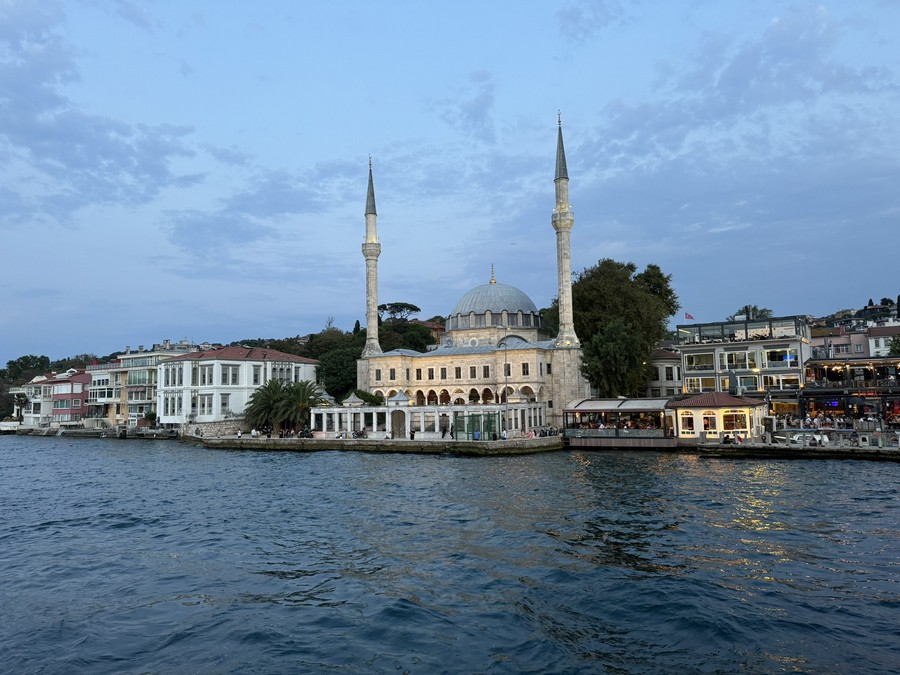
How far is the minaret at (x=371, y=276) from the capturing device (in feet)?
173

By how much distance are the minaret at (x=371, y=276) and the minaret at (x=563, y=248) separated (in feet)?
53.2

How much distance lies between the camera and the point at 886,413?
37.8 metres

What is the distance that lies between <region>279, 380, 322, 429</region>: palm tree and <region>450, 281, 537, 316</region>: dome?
17.7 m

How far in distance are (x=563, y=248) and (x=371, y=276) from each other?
17.3 meters

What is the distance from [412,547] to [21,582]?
753 centimetres

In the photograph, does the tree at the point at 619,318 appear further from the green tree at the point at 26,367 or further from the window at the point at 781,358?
the green tree at the point at 26,367

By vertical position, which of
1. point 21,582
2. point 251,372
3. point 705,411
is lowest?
point 21,582

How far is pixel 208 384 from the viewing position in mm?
50062

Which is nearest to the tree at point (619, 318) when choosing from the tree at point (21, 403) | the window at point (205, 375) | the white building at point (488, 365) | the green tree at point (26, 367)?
the white building at point (488, 365)

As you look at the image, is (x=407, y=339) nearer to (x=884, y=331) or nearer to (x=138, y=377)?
(x=138, y=377)

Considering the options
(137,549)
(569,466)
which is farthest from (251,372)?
(137,549)

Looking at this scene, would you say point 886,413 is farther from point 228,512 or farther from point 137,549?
point 137,549

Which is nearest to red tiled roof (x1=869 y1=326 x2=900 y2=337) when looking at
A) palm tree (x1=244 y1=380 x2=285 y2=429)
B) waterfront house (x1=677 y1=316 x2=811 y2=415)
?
waterfront house (x1=677 y1=316 x2=811 y2=415)

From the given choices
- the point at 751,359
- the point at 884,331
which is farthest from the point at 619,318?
the point at 884,331
